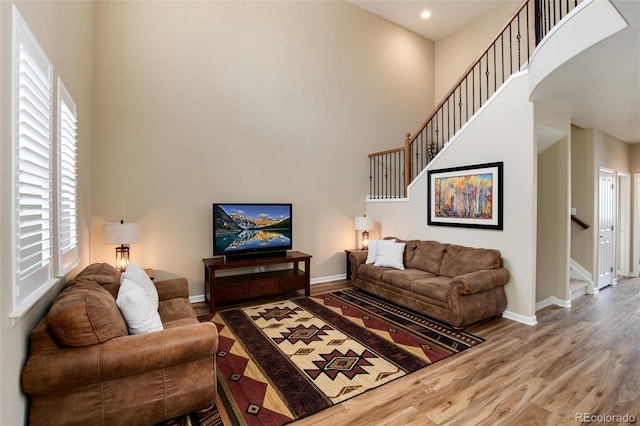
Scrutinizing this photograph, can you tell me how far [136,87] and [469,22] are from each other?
21.8ft

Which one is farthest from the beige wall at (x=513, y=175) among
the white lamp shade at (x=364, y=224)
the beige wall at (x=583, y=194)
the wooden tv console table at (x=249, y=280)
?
the wooden tv console table at (x=249, y=280)

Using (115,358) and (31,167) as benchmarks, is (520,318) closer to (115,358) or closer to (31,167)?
(115,358)

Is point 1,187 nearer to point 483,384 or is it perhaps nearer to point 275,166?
point 483,384

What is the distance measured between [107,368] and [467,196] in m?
4.30

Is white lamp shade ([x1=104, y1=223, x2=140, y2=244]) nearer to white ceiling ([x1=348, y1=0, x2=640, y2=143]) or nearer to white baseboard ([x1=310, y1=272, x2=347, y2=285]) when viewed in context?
white baseboard ([x1=310, y1=272, x2=347, y2=285])

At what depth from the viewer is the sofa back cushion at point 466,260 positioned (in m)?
3.80

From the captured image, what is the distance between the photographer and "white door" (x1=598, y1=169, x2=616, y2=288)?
5.14 meters

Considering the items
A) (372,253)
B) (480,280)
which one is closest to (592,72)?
(480,280)

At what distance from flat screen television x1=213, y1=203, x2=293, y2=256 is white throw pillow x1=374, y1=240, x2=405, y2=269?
146cm

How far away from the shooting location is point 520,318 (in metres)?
3.69

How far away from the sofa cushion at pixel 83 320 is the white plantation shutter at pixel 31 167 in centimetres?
17

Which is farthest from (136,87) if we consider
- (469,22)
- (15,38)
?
(469,22)

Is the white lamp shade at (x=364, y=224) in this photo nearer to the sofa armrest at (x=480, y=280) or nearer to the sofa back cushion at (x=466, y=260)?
the sofa back cushion at (x=466, y=260)

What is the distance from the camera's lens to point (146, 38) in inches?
166
